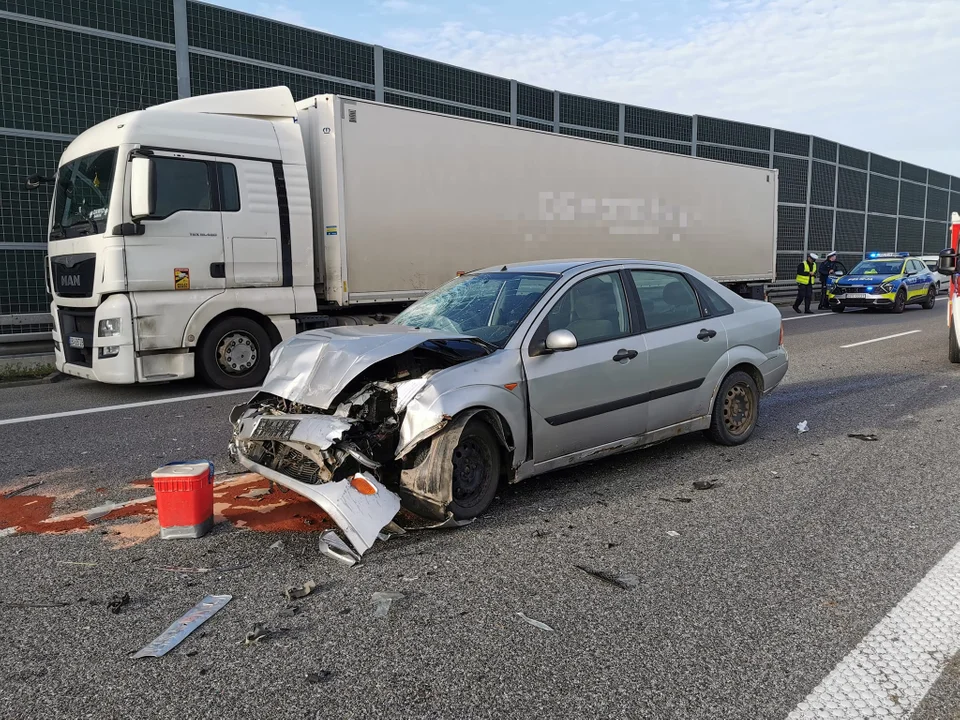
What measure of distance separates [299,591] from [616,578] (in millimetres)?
1476

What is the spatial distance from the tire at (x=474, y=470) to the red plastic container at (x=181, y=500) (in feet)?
4.41

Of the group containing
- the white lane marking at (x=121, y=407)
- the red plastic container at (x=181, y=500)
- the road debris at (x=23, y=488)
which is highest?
the red plastic container at (x=181, y=500)

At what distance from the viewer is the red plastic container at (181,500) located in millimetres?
3979

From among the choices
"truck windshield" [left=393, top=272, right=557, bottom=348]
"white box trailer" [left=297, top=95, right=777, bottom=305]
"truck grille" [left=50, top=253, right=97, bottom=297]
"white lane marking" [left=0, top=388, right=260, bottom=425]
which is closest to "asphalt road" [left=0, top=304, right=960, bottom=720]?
"truck windshield" [left=393, top=272, right=557, bottom=348]

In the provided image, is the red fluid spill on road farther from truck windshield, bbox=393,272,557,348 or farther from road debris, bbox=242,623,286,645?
truck windshield, bbox=393,272,557,348

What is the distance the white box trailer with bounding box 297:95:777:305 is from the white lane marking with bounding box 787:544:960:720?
7.64 metres

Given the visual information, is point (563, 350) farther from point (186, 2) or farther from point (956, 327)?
point (186, 2)

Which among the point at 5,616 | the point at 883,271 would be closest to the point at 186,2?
the point at 5,616

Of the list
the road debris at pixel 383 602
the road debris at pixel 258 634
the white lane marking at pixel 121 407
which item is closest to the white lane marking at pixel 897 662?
the road debris at pixel 383 602

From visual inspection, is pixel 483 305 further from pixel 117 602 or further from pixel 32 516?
pixel 32 516

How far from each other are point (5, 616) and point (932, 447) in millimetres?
6333

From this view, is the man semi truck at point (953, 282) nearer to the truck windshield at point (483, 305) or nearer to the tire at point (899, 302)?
the truck windshield at point (483, 305)

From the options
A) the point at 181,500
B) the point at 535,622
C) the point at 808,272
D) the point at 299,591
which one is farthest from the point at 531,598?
the point at 808,272

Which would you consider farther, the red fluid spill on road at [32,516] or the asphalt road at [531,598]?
the red fluid spill on road at [32,516]
